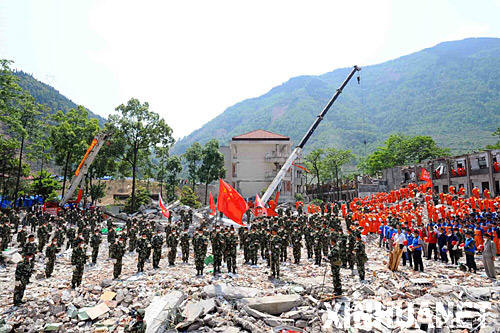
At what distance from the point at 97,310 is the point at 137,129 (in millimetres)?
27344

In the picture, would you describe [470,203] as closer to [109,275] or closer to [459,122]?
[109,275]

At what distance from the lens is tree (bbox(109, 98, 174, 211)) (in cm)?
3278

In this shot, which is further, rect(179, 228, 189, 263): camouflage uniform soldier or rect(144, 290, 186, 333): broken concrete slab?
rect(179, 228, 189, 263): camouflage uniform soldier

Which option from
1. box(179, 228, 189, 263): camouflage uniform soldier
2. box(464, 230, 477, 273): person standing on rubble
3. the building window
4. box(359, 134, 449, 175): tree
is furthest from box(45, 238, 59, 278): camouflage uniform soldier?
box(359, 134, 449, 175): tree

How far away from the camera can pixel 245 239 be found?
13.9 m

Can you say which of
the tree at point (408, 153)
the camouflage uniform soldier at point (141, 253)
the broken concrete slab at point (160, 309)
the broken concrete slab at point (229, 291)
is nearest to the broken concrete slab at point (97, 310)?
the broken concrete slab at point (160, 309)

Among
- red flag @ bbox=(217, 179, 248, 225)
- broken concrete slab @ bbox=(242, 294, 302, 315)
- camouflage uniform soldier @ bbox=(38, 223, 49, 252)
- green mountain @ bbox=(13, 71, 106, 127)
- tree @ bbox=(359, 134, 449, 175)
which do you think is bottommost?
broken concrete slab @ bbox=(242, 294, 302, 315)

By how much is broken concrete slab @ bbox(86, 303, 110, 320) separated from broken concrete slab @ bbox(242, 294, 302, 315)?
4064 millimetres

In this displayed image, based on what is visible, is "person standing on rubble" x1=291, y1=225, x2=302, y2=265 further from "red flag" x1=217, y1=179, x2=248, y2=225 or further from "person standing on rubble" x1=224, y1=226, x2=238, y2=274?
"person standing on rubble" x1=224, y1=226, x2=238, y2=274

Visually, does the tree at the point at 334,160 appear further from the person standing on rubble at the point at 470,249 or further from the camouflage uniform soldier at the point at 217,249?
the camouflage uniform soldier at the point at 217,249

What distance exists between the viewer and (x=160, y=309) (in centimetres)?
765

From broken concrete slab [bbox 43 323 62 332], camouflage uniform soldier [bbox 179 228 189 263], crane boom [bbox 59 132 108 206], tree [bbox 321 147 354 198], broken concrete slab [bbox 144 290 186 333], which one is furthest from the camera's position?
tree [bbox 321 147 354 198]

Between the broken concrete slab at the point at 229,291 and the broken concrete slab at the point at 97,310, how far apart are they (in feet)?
9.31

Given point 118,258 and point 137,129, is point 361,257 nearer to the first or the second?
point 118,258
